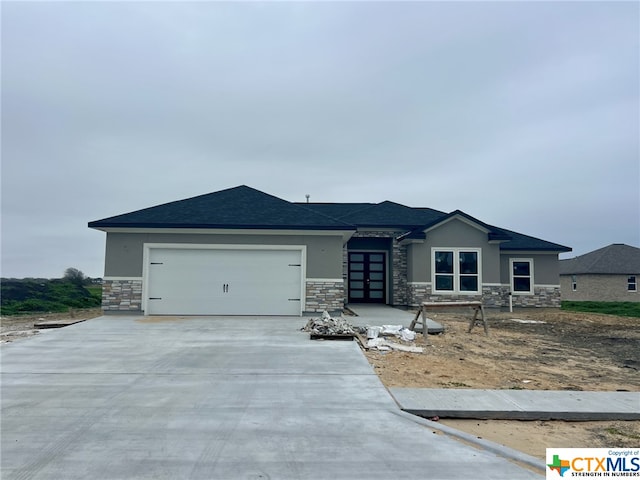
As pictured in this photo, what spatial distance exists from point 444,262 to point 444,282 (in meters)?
0.86

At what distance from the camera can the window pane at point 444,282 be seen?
17.8m

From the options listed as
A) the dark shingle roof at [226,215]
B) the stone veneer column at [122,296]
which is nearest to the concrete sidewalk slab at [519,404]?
the dark shingle roof at [226,215]

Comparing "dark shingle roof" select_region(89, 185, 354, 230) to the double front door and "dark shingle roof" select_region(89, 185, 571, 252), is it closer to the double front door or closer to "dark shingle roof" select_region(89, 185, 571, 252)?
"dark shingle roof" select_region(89, 185, 571, 252)

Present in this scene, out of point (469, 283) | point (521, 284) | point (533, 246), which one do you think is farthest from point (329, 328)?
point (533, 246)

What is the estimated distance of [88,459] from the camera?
382 centimetres

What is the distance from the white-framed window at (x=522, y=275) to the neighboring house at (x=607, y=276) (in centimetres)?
1946

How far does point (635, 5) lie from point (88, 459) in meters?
14.7

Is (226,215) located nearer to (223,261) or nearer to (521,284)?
(223,261)

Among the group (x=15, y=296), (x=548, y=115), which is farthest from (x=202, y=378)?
(x=15, y=296)

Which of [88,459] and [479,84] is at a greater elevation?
[479,84]

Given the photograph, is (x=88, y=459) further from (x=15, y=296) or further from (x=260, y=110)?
(x=15, y=296)

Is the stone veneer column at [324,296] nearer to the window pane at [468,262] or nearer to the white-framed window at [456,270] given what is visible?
the white-framed window at [456,270]

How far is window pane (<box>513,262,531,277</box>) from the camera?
19797 mm

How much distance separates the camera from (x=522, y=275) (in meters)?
19.8
